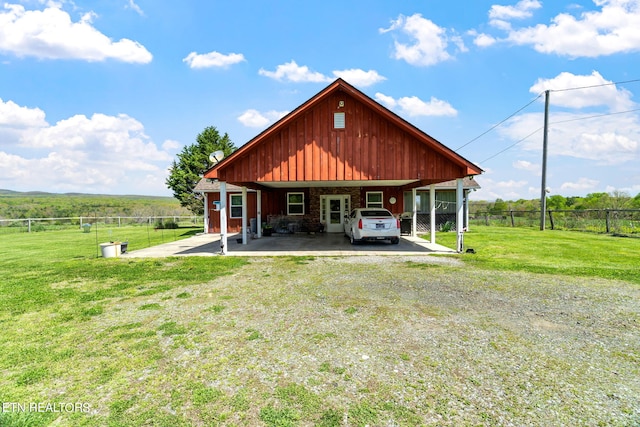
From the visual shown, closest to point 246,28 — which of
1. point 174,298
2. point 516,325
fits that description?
point 174,298

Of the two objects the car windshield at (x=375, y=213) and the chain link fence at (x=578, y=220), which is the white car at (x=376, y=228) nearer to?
the car windshield at (x=375, y=213)

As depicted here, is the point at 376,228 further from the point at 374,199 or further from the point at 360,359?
the point at 360,359

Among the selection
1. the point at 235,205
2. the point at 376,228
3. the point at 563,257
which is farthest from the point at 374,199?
the point at 563,257

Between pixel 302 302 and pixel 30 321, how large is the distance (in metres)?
4.08

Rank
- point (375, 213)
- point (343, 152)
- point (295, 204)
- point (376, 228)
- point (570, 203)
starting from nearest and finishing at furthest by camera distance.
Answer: point (343, 152)
point (376, 228)
point (375, 213)
point (295, 204)
point (570, 203)

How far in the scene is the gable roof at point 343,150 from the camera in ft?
36.5

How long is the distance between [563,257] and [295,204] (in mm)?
13044

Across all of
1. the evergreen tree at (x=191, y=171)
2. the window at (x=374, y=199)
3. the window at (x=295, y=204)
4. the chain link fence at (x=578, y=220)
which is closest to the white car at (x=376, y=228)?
the window at (x=374, y=199)

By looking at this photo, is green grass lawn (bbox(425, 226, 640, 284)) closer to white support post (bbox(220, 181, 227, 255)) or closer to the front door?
the front door

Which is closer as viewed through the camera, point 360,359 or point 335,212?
point 360,359

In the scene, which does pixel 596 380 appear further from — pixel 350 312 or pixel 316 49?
pixel 316 49

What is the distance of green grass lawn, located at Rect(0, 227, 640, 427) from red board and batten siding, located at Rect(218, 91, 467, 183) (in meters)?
3.70

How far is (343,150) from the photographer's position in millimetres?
11172

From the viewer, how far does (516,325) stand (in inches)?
180
